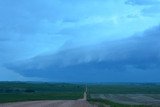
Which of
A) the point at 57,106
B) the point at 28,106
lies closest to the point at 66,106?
the point at 57,106

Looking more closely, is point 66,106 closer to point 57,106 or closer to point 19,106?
point 57,106

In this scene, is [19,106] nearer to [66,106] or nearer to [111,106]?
[66,106]

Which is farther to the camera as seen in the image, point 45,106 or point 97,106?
point 97,106

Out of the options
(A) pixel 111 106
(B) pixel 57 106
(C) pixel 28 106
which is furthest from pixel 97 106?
(C) pixel 28 106

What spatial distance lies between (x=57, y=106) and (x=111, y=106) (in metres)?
8.25

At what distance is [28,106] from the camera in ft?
153

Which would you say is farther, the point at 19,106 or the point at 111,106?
the point at 111,106

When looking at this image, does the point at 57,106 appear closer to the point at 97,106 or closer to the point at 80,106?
the point at 80,106

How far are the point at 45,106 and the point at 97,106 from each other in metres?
7.97

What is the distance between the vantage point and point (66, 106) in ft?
160

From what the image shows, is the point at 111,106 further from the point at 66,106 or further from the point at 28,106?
the point at 28,106

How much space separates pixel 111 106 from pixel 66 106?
7566mm

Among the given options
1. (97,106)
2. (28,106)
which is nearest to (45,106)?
(28,106)

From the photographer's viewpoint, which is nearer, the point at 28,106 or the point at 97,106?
the point at 28,106
